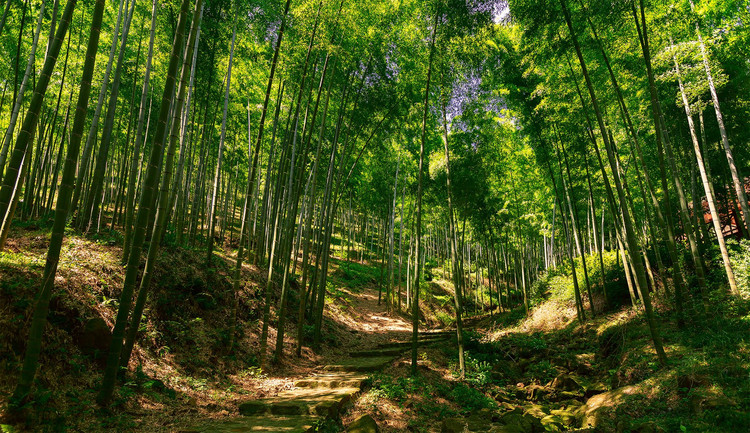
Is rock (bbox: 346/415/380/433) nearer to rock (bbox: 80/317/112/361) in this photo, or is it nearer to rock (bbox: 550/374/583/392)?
rock (bbox: 80/317/112/361)

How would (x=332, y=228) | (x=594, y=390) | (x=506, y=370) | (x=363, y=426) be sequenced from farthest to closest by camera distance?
1. (x=332, y=228)
2. (x=506, y=370)
3. (x=594, y=390)
4. (x=363, y=426)

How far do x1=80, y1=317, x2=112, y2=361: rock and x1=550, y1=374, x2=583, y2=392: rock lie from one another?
267 inches

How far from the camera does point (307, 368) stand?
6012mm

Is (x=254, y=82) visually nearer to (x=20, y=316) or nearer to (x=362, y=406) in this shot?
(x=20, y=316)

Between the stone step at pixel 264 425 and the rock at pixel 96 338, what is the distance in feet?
4.97

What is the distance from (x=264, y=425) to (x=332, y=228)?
14.3ft

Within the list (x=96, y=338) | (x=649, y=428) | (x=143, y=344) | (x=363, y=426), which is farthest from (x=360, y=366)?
(x=649, y=428)

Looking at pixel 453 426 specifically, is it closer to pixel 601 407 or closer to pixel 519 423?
pixel 519 423

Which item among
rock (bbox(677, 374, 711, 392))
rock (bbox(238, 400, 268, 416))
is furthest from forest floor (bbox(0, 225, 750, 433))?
rock (bbox(238, 400, 268, 416))

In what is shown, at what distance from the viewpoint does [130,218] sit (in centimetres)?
514

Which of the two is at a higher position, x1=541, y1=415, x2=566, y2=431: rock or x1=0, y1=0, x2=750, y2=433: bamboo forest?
x1=0, y1=0, x2=750, y2=433: bamboo forest

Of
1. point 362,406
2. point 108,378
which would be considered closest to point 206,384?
point 108,378

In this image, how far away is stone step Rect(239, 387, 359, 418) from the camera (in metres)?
3.72

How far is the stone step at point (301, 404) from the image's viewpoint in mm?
3721
